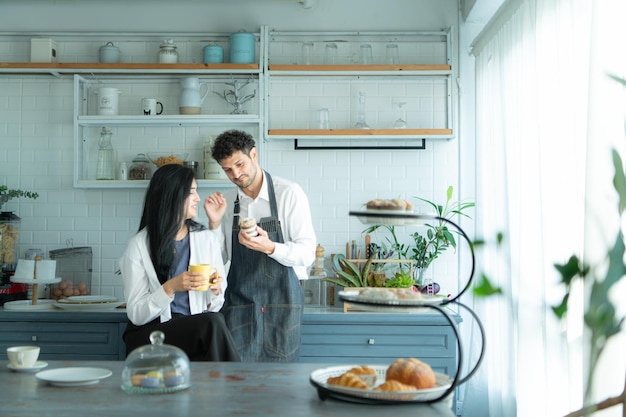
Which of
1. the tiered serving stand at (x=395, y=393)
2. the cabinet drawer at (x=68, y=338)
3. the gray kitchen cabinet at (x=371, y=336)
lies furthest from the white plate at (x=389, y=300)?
the cabinet drawer at (x=68, y=338)

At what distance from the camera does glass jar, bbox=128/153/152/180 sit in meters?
5.39

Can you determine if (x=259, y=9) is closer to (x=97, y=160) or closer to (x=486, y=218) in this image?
(x=97, y=160)

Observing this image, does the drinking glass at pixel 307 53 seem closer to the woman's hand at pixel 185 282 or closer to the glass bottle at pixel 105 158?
the glass bottle at pixel 105 158

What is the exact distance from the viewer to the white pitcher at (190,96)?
534cm

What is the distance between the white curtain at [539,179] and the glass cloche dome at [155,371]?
1.26 meters

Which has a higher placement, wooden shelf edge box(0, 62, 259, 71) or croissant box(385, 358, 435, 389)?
wooden shelf edge box(0, 62, 259, 71)

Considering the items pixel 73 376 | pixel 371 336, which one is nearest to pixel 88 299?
pixel 371 336

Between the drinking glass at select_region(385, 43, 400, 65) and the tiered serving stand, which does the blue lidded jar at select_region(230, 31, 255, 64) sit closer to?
the drinking glass at select_region(385, 43, 400, 65)

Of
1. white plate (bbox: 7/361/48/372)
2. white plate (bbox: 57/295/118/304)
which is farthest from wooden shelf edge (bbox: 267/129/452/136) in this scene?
white plate (bbox: 7/361/48/372)

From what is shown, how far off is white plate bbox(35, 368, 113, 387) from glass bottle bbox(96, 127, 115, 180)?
9.28ft

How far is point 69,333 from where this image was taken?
4.91 m

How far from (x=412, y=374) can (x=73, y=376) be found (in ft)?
3.96

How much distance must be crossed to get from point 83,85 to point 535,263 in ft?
11.8

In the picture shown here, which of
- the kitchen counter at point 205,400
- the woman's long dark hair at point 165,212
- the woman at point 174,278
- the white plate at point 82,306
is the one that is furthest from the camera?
the white plate at point 82,306
